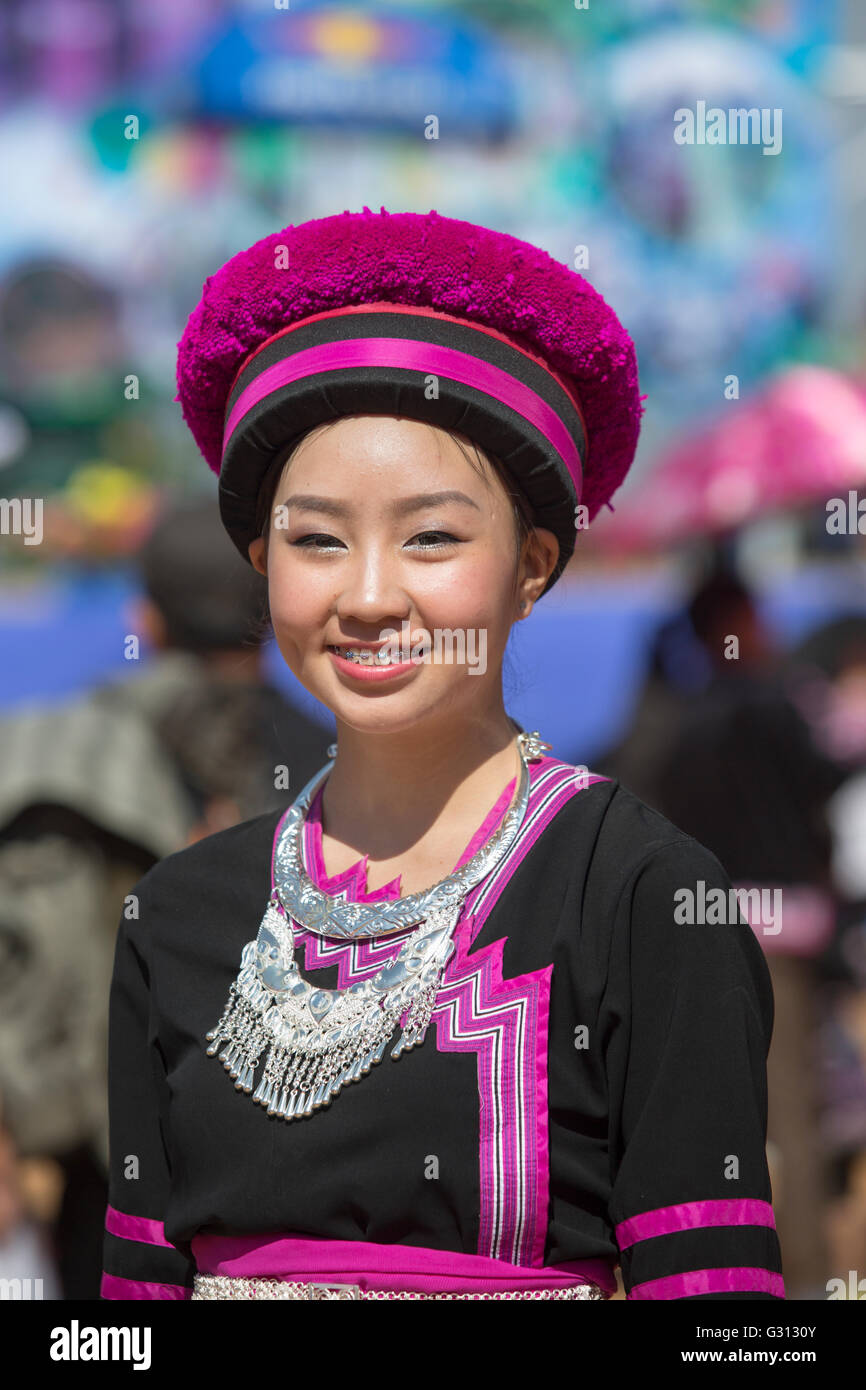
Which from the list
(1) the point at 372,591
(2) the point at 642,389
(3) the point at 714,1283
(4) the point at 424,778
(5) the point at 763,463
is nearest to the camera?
(3) the point at 714,1283

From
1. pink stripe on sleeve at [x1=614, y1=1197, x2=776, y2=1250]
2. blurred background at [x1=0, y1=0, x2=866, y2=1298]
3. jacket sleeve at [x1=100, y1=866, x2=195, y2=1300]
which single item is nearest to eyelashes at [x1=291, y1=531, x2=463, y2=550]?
jacket sleeve at [x1=100, y1=866, x2=195, y2=1300]

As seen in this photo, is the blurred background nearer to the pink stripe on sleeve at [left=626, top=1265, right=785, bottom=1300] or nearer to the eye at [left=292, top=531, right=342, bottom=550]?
the eye at [left=292, top=531, right=342, bottom=550]

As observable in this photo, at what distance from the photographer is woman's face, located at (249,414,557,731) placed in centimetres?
164

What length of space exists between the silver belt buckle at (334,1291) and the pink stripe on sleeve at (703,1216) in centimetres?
30

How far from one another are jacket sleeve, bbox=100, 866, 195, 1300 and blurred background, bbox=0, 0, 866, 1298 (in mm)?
1578

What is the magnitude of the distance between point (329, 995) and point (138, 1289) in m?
0.46

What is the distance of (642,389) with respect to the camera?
221 inches

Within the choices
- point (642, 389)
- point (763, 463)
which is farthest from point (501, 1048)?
point (763, 463)

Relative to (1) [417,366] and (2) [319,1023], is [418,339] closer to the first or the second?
(1) [417,366]

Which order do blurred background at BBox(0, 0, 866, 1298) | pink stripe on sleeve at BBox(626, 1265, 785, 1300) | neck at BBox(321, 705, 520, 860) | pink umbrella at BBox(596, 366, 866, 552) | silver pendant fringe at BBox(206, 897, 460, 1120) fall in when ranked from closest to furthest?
pink stripe on sleeve at BBox(626, 1265, 785, 1300) → silver pendant fringe at BBox(206, 897, 460, 1120) → neck at BBox(321, 705, 520, 860) → blurred background at BBox(0, 0, 866, 1298) → pink umbrella at BBox(596, 366, 866, 552)

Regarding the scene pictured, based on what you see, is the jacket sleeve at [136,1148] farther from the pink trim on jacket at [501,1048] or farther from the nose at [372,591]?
the nose at [372,591]
